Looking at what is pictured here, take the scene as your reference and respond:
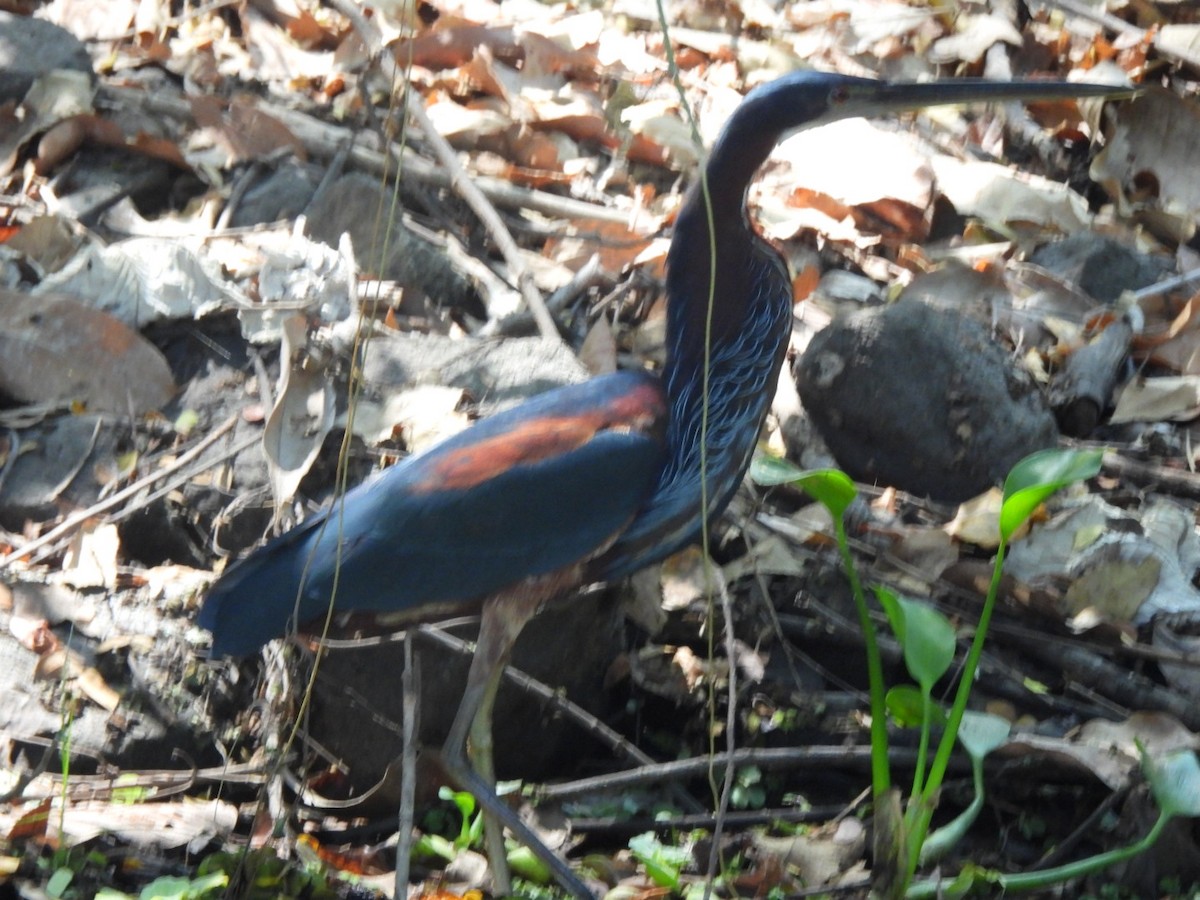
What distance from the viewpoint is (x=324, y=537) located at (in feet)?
9.55

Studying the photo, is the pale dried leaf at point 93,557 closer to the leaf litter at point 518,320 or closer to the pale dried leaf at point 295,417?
the leaf litter at point 518,320

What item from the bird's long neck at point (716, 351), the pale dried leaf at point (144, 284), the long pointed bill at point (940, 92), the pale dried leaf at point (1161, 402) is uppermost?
the long pointed bill at point (940, 92)

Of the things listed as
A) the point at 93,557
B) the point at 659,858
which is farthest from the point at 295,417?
the point at 659,858

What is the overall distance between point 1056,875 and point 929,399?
1.45 metres

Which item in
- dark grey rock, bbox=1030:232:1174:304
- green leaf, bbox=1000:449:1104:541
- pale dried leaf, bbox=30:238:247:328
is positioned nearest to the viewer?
green leaf, bbox=1000:449:1104:541

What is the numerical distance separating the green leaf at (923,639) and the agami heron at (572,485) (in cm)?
52

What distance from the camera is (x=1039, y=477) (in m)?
2.43

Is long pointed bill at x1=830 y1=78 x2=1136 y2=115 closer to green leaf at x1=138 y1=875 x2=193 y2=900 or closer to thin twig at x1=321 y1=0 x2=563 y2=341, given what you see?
thin twig at x1=321 y1=0 x2=563 y2=341

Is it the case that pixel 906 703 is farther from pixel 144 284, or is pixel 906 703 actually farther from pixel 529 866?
pixel 144 284

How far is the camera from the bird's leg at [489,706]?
290 centimetres

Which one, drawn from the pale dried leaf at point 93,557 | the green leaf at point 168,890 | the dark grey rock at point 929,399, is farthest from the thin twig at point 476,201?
the green leaf at point 168,890

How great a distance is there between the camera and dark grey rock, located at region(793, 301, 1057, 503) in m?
3.64

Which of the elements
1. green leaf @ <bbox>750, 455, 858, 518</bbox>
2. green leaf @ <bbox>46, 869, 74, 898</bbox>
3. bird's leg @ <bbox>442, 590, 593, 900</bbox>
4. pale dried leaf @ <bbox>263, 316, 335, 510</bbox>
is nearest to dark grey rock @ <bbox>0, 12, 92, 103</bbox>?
pale dried leaf @ <bbox>263, 316, 335, 510</bbox>

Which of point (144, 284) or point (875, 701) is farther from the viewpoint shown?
point (144, 284)
